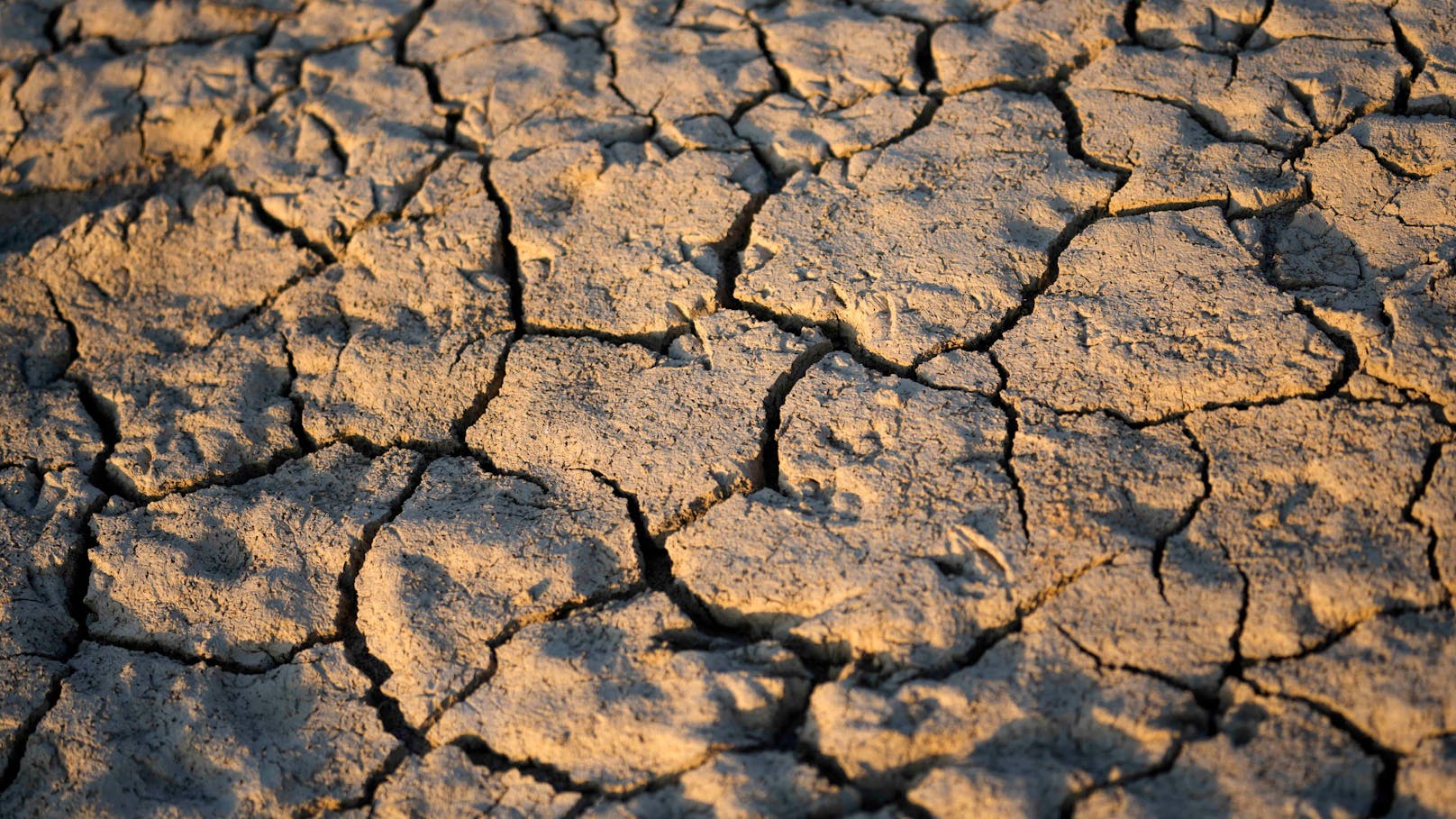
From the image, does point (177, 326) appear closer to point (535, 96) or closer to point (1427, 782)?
point (535, 96)

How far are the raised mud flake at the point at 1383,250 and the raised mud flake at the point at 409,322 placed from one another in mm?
1872

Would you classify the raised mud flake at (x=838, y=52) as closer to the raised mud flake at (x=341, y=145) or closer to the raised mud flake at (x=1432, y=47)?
the raised mud flake at (x=341, y=145)

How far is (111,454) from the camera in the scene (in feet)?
7.98

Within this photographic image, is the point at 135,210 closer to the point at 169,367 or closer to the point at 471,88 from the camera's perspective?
the point at 169,367

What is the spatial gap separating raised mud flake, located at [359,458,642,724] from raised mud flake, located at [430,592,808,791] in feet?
0.20

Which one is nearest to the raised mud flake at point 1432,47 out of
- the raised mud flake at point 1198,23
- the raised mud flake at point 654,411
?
the raised mud flake at point 1198,23

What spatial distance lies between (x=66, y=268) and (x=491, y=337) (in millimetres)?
1381

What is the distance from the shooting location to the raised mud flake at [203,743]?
189cm

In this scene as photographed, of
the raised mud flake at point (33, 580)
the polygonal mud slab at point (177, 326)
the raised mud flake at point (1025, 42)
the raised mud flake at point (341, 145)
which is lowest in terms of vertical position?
the raised mud flake at point (33, 580)

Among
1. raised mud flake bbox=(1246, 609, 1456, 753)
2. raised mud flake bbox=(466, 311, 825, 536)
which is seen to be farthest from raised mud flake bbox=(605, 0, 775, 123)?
raised mud flake bbox=(1246, 609, 1456, 753)

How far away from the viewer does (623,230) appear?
2613 millimetres

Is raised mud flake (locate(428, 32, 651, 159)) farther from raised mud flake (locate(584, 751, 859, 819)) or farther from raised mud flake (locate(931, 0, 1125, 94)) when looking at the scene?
raised mud flake (locate(584, 751, 859, 819))

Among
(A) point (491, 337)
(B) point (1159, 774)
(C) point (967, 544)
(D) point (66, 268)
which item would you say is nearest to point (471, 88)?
(A) point (491, 337)

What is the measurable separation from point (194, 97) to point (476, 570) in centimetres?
207
